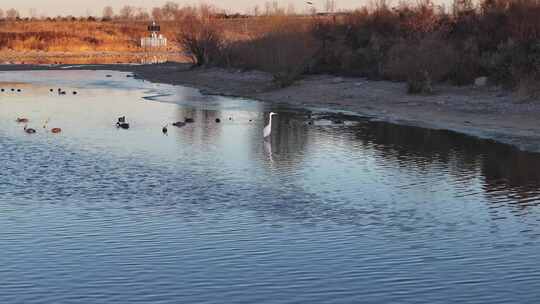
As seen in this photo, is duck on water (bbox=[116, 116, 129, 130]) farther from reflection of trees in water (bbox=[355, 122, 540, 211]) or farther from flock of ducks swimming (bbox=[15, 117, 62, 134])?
reflection of trees in water (bbox=[355, 122, 540, 211])

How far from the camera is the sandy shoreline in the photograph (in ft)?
93.0

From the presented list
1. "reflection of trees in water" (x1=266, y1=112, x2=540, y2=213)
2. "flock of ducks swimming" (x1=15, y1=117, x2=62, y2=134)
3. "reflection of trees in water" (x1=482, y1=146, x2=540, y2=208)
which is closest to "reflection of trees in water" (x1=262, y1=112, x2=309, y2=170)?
"reflection of trees in water" (x1=266, y1=112, x2=540, y2=213)

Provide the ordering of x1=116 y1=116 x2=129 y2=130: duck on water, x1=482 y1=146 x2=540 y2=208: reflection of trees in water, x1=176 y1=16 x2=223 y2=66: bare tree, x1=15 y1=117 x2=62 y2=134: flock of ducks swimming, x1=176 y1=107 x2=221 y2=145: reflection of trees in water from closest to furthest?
1. x1=482 y1=146 x2=540 y2=208: reflection of trees in water
2. x1=176 y1=107 x2=221 y2=145: reflection of trees in water
3. x1=15 y1=117 x2=62 y2=134: flock of ducks swimming
4. x1=116 y1=116 x2=129 y2=130: duck on water
5. x1=176 y1=16 x2=223 y2=66: bare tree

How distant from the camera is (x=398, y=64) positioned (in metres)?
40.9

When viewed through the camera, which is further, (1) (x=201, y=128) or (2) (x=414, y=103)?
(2) (x=414, y=103)

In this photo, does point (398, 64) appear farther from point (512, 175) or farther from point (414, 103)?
point (512, 175)

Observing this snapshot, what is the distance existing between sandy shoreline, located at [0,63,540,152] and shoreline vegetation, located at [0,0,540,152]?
5 centimetres

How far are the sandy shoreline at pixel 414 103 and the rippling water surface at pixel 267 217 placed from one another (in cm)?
172

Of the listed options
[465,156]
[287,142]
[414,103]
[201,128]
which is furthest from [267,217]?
[414,103]

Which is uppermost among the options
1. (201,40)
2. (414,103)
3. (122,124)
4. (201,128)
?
(201,40)

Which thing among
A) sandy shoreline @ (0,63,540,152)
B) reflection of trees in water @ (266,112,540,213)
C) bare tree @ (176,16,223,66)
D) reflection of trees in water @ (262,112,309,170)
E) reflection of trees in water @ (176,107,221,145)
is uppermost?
bare tree @ (176,16,223,66)

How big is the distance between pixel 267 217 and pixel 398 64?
26.2 m

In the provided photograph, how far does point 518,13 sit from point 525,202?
82.0 ft

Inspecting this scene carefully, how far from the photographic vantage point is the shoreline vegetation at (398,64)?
32562 mm
